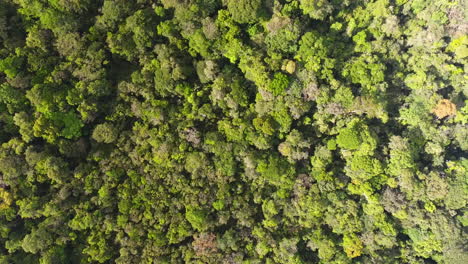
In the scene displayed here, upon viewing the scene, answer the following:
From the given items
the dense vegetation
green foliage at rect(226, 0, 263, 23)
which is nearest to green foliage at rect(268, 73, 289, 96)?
the dense vegetation

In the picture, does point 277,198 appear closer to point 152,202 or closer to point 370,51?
point 152,202

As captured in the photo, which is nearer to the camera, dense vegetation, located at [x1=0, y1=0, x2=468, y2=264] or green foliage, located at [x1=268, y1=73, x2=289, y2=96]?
green foliage, located at [x1=268, y1=73, x2=289, y2=96]

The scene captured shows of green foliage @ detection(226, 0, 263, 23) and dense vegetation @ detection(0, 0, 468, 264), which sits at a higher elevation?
green foliage @ detection(226, 0, 263, 23)

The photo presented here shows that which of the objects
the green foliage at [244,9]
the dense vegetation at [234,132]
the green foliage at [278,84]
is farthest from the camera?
the dense vegetation at [234,132]

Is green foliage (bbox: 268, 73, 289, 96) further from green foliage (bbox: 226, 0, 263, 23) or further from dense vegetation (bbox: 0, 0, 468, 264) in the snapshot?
green foliage (bbox: 226, 0, 263, 23)

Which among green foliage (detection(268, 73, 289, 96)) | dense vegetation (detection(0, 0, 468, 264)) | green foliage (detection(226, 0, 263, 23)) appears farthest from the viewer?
dense vegetation (detection(0, 0, 468, 264))

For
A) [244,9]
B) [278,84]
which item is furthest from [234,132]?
[244,9]

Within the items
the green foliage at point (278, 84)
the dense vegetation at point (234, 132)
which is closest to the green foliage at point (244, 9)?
the dense vegetation at point (234, 132)

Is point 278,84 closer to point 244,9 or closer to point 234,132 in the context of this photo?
point 234,132

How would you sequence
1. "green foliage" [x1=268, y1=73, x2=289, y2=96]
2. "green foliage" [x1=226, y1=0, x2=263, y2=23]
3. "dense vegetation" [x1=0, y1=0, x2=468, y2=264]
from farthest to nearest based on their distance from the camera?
1. "dense vegetation" [x1=0, y1=0, x2=468, y2=264]
2. "green foliage" [x1=268, y1=73, x2=289, y2=96]
3. "green foliage" [x1=226, y1=0, x2=263, y2=23]

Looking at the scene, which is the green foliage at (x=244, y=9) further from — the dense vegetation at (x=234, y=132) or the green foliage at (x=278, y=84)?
the green foliage at (x=278, y=84)
